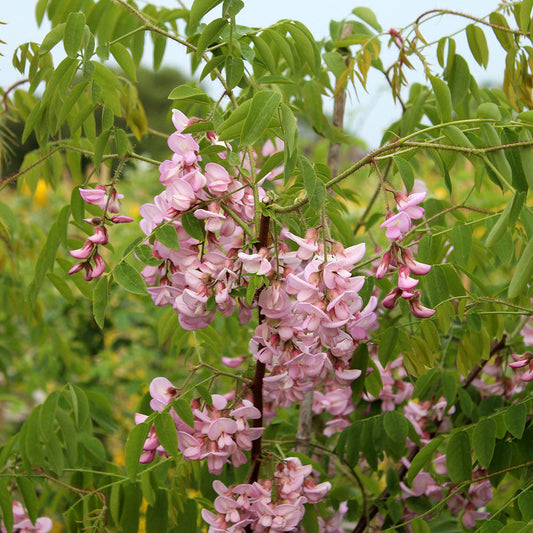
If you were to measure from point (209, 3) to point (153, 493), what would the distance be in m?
0.83

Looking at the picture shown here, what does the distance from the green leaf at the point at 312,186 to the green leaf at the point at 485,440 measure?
50 centimetres

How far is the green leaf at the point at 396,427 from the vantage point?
4.34 feet

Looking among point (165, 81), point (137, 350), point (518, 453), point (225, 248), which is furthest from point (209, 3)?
point (165, 81)

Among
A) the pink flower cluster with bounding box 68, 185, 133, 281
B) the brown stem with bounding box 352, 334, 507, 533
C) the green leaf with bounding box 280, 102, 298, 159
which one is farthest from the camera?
the brown stem with bounding box 352, 334, 507, 533

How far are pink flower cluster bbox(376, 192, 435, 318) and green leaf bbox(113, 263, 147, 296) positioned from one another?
0.36 m

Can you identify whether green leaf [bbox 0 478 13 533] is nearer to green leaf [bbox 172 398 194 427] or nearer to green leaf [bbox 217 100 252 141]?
green leaf [bbox 172 398 194 427]

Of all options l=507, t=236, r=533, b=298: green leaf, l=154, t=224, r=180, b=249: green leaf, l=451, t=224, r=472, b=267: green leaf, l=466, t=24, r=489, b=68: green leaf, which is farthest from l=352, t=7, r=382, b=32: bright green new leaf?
l=507, t=236, r=533, b=298: green leaf


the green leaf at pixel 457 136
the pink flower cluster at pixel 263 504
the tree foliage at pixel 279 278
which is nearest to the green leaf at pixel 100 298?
the tree foliage at pixel 279 278

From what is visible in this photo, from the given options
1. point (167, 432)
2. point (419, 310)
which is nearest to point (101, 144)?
point (167, 432)

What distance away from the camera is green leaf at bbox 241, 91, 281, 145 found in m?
0.93

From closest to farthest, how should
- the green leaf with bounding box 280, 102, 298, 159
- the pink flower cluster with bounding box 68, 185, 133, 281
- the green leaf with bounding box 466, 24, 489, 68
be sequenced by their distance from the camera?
the green leaf with bounding box 280, 102, 298, 159
the pink flower cluster with bounding box 68, 185, 133, 281
the green leaf with bounding box 466, 24, 489, 68

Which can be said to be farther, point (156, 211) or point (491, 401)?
point (491, 401)

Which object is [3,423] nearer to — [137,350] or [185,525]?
[137,350]

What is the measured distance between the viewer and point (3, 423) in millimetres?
3873
